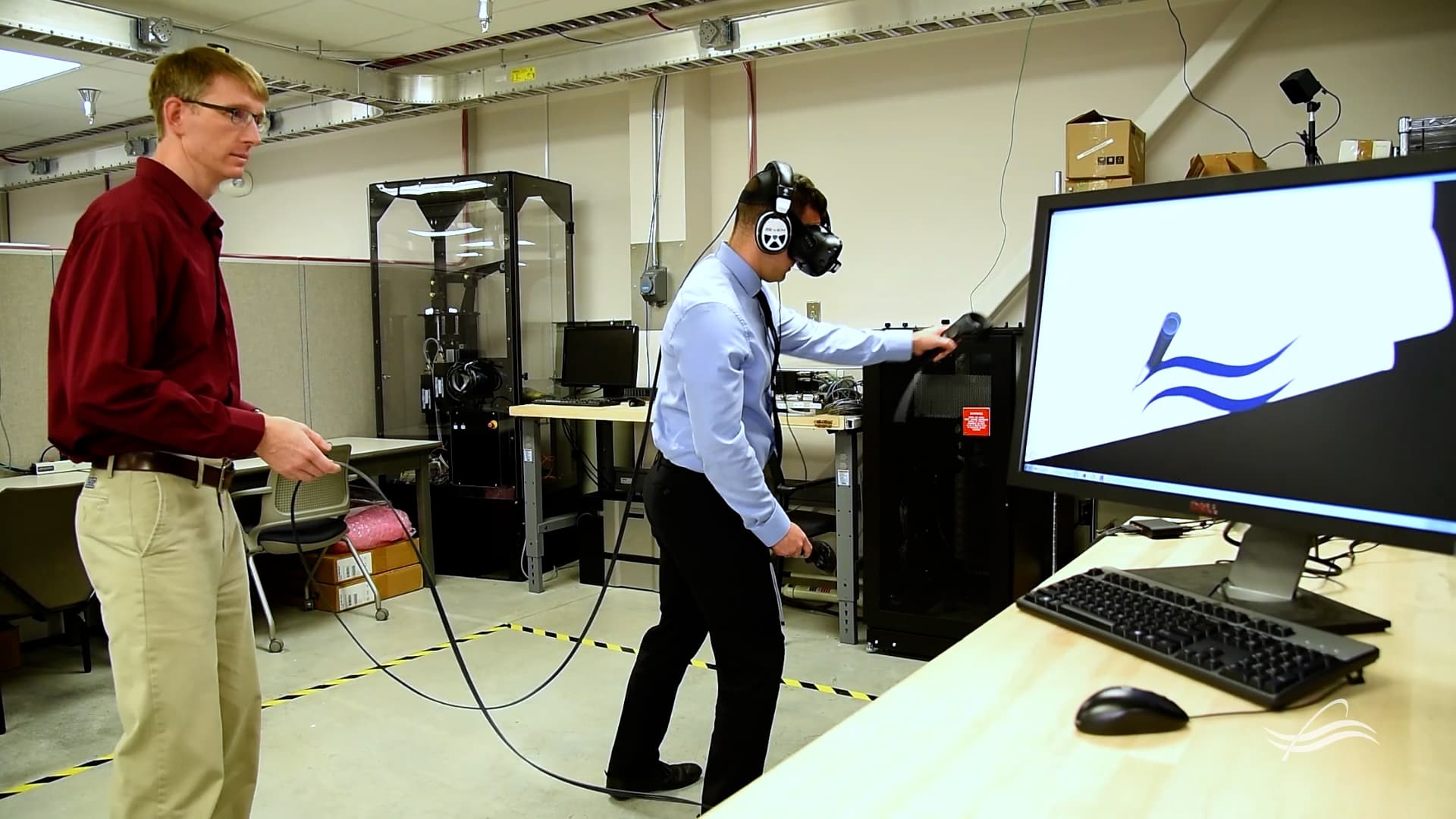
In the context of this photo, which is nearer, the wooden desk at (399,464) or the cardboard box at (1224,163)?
the cardboard box at (1224,163)

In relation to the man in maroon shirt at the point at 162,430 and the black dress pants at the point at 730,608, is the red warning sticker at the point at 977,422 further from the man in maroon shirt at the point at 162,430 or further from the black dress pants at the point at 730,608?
the man in maroon shirt at the point at 162,430

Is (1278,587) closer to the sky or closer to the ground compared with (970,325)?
closer to the ground

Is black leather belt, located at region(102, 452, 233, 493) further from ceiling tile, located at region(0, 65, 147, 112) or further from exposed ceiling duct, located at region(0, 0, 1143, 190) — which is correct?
ceiling tile, located at region(0, 65, 147, 112)

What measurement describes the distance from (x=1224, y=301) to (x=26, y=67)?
709cm

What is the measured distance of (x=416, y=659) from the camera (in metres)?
3.70

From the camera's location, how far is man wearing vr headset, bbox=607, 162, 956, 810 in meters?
1.93

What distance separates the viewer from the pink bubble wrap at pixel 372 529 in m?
Result: 4.54

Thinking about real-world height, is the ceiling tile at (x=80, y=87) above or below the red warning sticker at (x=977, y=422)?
above

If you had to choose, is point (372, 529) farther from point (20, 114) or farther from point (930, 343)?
point (20, 114)

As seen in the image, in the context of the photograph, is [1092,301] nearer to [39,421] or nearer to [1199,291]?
[1199,291]

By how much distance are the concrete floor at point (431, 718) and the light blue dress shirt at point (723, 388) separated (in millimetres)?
1016

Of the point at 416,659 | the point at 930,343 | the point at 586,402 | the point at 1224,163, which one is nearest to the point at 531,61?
the point at 586,402

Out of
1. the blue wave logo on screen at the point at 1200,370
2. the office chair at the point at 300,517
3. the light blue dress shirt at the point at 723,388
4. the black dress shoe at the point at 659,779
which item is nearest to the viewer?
the blue wave logo on screen at the point at 1200,370

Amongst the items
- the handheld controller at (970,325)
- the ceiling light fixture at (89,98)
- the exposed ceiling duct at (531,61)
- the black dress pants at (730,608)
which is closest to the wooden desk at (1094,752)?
the black dress pants at (730,608)
